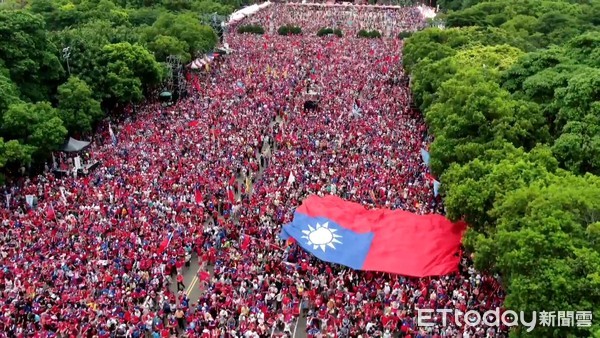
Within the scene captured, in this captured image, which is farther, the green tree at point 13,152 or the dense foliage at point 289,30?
the dense foliage at point 289,30

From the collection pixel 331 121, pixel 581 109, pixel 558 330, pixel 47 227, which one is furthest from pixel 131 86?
pixel 558 330

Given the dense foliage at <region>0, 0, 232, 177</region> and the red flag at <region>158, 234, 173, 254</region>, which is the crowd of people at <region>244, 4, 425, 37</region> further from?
the red flag at <region>158, 234, 173, 254</region>

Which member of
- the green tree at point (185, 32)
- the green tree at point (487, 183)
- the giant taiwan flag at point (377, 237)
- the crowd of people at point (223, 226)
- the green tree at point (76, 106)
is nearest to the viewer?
the crowd of people at point (223, 226)

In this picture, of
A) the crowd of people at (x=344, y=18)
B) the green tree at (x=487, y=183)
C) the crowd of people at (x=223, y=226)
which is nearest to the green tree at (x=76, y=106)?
the crowd of people at (x=223, y=226)

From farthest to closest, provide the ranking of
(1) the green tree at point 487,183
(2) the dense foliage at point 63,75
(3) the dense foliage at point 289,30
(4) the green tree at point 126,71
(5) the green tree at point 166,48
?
(3) the dense foliage at point 289,30
(5) the green tree at point 166,48
(4) the green tree at point 126,71
(2) the dense foliage at point 63,75
(1) the green tree at point 487,183

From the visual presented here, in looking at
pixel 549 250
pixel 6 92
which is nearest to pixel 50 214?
pixel 6 92

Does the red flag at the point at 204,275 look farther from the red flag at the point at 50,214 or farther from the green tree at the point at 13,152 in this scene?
the green tree at the point at 13,152

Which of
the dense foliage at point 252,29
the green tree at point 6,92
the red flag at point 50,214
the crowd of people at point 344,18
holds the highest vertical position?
the crowd of people at point 344,18

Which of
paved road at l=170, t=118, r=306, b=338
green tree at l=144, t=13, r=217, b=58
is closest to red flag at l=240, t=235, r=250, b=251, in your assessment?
paved road at l=170, t=118, r=306, b=338
